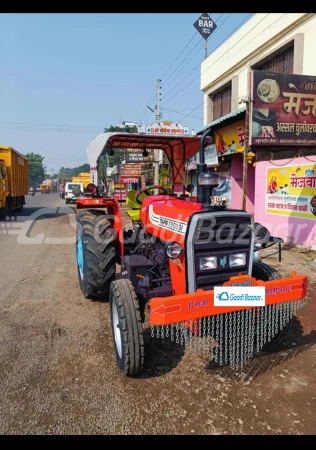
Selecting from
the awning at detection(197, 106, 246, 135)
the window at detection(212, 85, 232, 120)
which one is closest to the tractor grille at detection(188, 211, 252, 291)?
the awning at detection(197, 106, 246, 135)

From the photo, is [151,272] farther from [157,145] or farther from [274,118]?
[274,118]

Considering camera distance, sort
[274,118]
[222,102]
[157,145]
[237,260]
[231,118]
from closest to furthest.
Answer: [237,260], [157,145], [274,118], [231,118], [222,102]

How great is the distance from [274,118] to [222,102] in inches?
301

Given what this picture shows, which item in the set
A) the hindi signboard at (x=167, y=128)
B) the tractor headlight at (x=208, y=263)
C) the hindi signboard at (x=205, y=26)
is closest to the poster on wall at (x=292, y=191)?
the hindi signboard at (x=167, y=128)

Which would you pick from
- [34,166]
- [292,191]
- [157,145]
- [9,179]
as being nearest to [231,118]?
[292,191]

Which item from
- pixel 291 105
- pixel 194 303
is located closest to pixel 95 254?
pixel 194 303

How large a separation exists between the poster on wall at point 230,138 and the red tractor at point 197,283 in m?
7.16

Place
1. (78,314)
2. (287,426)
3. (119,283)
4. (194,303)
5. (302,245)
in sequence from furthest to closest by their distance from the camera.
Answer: (302,245)
(78,314)
(119,283)
(194,303)
(287,426)

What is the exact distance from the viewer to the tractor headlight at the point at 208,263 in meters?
2.94

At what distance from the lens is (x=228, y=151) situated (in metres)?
11.4

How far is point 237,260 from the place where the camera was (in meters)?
3.08

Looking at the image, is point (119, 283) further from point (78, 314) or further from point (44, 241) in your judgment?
point (44, 241)

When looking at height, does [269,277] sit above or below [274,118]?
below
